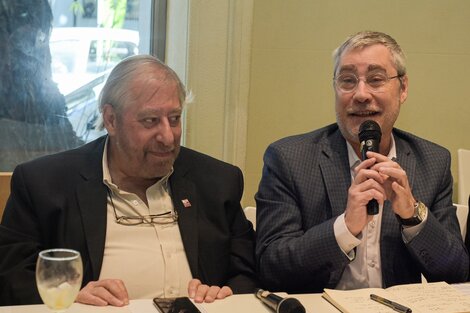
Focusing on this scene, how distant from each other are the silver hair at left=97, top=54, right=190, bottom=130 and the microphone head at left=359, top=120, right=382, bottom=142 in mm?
652

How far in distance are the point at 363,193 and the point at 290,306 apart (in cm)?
53

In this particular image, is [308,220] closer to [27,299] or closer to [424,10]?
[27,299]

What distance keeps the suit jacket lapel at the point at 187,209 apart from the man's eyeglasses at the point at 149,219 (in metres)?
0.03

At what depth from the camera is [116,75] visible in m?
2.41

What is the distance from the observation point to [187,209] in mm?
2398

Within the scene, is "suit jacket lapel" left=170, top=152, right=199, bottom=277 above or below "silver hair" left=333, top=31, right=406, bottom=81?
below

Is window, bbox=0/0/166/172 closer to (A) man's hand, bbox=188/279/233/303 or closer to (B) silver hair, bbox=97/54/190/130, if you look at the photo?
(B) silver hair, bbox=97/54/190/130

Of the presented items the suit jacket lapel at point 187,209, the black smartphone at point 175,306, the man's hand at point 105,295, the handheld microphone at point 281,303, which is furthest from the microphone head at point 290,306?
the suit jacket lapel at point 187,209

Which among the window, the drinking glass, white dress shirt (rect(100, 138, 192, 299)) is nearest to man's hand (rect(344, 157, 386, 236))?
white dress shirt (rect(100, 138, 192, 299))

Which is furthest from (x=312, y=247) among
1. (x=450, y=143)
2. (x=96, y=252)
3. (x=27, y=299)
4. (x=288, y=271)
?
(x=450, y=143)

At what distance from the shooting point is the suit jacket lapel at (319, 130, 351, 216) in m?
2.37

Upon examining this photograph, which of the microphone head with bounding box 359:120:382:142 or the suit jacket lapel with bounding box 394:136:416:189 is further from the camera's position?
the suit jacket lapel with bounding box 394:136:416:189

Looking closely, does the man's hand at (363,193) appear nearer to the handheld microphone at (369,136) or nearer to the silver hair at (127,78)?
the handheld microphone at (369,136)

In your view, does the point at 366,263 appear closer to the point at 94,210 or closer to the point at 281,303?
the point at 281,303
